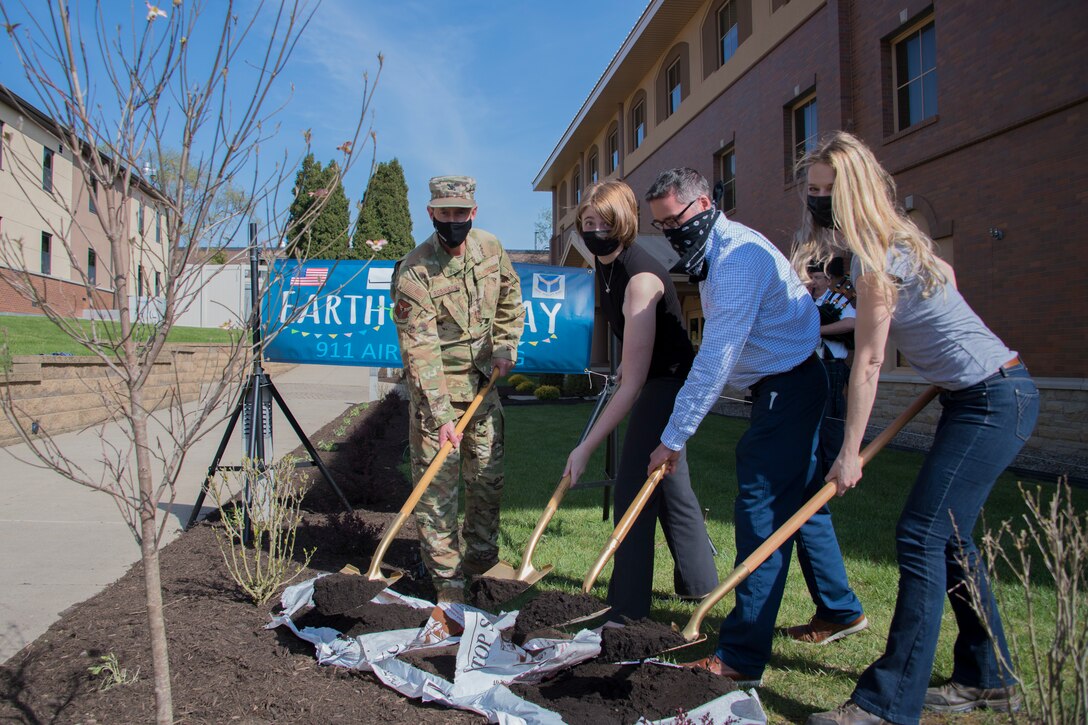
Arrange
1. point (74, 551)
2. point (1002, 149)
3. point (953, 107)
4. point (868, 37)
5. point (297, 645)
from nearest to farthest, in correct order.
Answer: point (297, 645)
point (74, 551)
point (1002, 149)
point (953, 107)
point (868, 37)

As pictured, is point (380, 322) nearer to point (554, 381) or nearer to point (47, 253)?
point (554, 381)

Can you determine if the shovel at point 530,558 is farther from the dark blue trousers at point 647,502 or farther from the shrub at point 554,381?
the shrub at point 554,381

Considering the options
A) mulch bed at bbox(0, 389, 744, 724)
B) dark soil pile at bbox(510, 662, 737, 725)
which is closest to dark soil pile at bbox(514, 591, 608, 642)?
mulch bed at bbox(0, 389, 744, 724)

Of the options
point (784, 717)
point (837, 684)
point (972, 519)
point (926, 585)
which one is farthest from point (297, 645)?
point (972, 519)

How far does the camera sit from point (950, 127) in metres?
9.86

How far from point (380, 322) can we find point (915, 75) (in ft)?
29.7

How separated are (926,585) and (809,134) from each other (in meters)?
13.0

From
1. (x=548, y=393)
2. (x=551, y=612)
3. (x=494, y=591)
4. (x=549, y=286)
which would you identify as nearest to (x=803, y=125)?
(x=548, y=393)

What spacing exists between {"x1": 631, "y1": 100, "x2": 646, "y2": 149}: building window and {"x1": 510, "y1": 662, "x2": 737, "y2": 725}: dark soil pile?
70.4 feet

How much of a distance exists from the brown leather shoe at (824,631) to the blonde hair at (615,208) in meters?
1.99

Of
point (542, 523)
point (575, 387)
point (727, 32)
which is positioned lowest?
point (542, 523)

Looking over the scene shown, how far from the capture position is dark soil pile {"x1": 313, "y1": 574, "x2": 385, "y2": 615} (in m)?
3.07

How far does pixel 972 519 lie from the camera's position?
2.47 metres

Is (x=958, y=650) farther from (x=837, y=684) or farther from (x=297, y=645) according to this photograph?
(x=297, y=645)
